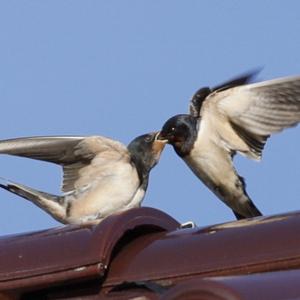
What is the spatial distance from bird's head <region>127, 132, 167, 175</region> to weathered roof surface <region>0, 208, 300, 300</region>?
6.89 ft

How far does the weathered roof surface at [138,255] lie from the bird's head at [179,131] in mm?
2443

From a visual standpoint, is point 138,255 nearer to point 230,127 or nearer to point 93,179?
point 93,179

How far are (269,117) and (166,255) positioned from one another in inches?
109

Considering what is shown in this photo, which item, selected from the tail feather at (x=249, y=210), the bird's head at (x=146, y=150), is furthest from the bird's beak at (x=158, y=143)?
the tail feather at (x=249, y=210)

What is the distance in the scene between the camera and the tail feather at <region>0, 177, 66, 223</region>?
397 cm

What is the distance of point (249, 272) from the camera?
5.48ft

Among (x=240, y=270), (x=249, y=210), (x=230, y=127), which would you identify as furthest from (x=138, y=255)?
(x=230, y=127)

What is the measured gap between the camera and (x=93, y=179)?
13.4 ft

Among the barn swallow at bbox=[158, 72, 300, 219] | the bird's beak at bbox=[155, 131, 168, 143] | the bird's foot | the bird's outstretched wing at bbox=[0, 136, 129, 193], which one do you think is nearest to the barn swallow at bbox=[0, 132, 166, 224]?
the bird's outstretched wing at bbox=[0, 136, 129, 193]

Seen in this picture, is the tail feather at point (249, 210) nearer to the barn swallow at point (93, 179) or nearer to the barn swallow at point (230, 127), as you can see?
the barn swallow at point (230, 127)

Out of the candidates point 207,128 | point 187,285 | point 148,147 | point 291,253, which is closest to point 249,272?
point 291,253

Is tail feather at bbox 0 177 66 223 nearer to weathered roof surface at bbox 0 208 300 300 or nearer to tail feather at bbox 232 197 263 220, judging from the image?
tail feather at bbox 232 197 263 220

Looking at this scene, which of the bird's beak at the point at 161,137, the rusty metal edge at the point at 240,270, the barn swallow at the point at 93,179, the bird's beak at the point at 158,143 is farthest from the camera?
the bird's beak at the point at 161,137

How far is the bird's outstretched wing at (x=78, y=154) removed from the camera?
12.1 feet
